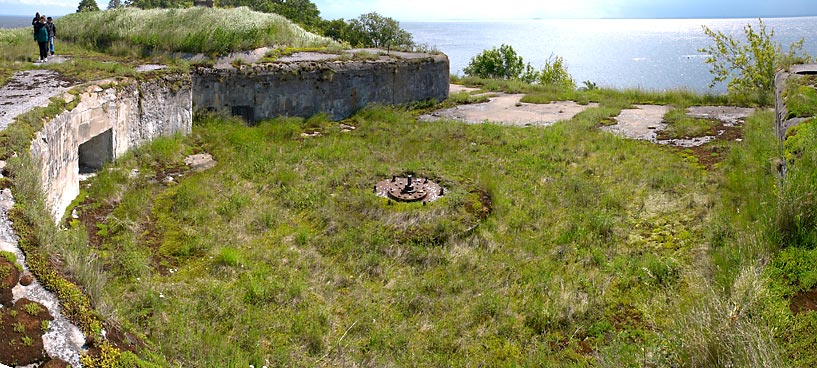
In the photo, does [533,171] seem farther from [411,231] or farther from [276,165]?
[276,165]

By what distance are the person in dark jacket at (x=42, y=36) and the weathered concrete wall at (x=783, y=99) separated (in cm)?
1127

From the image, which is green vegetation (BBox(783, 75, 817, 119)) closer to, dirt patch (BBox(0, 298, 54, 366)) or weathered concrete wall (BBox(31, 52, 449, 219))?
weathered concrete wall (BBox(31, 52, 449, 219))

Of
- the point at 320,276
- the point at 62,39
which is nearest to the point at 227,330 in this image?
the point at 320,276

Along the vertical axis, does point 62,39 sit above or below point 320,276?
above

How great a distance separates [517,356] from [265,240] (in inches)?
122

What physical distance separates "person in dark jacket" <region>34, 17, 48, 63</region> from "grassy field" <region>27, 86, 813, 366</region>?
10.8ft

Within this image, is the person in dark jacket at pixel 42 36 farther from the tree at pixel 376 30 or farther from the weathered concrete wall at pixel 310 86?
the tree at pixel 376 30

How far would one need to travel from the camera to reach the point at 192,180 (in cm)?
802

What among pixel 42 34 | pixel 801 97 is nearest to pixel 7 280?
pixel 42 34

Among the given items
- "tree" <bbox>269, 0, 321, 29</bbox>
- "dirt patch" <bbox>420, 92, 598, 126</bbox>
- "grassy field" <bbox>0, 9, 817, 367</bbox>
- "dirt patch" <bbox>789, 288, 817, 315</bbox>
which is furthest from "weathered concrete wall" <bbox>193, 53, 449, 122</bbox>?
"tree" <bbox>269, 0, 321, 29</bbox>

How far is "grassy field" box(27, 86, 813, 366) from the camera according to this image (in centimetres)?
427

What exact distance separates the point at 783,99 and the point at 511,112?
5696 mm

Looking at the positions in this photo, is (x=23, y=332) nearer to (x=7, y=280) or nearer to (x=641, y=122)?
(x=7, y=280)

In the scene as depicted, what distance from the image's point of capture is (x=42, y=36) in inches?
398
